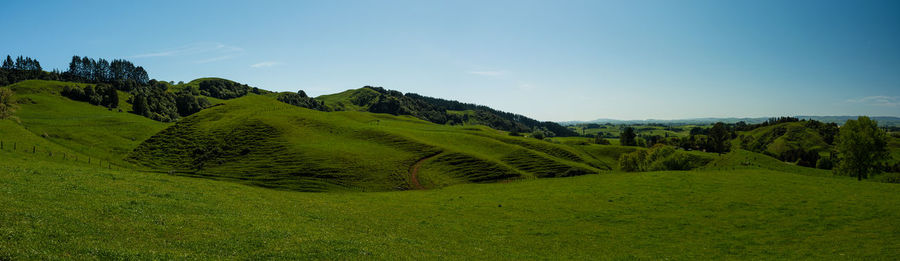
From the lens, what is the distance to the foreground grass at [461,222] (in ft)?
57.4

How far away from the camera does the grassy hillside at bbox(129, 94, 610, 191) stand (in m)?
68.2

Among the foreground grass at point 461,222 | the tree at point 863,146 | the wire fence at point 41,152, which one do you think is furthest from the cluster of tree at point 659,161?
the wire fence at point 41,152

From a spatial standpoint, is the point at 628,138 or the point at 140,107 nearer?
the point at 140,107

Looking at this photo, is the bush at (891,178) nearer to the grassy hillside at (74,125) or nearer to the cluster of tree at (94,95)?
the grassy hillside at (74,125)

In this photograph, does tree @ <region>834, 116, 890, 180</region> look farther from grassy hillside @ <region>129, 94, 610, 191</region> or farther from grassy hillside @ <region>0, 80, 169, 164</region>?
grassy hillside @ <region>0, 80, 169, 164</region>

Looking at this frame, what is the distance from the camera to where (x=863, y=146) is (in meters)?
70.0

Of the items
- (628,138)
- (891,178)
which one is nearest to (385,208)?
(891,178)

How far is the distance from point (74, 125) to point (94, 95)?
314 feet

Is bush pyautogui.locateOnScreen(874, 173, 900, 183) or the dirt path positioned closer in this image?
the dirt path

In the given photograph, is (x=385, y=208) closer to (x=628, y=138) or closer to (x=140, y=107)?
(x=628, y=138)

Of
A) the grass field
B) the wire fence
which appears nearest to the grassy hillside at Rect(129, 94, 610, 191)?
the grass field

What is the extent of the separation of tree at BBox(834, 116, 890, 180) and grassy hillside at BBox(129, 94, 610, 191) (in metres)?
49.4

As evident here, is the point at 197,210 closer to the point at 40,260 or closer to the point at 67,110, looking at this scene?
the point at 40,260

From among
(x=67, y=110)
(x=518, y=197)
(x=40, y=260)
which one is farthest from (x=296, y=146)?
(x=67, y=110)
